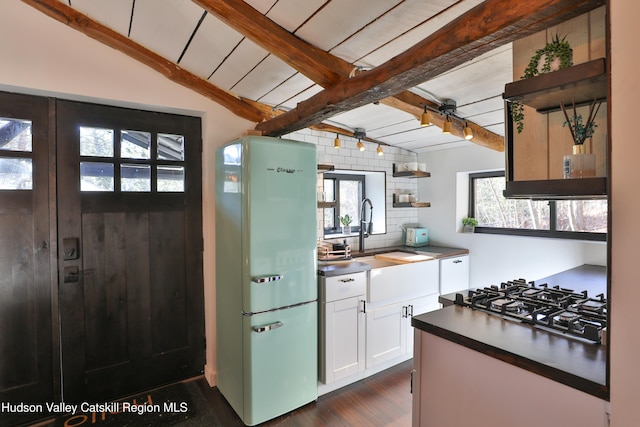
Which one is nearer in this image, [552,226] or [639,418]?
[639,418]

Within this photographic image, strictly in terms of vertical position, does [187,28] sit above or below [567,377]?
above

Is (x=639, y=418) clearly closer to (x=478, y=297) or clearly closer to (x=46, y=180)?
(x=478, y=297)

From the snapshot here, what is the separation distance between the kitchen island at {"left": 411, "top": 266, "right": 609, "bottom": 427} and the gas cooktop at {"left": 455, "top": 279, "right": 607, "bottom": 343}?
4 cm

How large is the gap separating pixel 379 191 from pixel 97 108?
268 cm

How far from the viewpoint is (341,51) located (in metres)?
1.84

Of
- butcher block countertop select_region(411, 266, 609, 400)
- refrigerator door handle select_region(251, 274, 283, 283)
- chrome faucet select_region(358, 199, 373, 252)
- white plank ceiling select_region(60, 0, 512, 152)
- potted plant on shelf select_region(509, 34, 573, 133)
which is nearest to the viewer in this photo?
butcher block countertop select_region(411, 266, 609, 400)

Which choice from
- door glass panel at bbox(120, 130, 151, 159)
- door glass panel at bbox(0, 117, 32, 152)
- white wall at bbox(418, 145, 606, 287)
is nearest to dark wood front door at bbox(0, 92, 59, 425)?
door glass panel at bbox(0, 117, 32, 152)

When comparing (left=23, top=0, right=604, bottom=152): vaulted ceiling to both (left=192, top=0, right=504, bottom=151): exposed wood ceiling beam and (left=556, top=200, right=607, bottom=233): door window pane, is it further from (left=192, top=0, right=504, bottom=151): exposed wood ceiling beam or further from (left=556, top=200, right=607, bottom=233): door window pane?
(left=556, top=200, right=607, bottom=233): door window pane

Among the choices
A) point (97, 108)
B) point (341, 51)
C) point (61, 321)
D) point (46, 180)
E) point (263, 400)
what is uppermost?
point (341, 51)

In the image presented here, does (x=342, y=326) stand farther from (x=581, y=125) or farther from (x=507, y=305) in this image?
(x=581, y=125)

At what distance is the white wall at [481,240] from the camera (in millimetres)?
2971

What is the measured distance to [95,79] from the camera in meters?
2.20

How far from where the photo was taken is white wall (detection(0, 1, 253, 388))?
199cm

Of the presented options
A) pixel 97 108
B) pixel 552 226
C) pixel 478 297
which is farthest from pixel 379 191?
pixel 97 108
